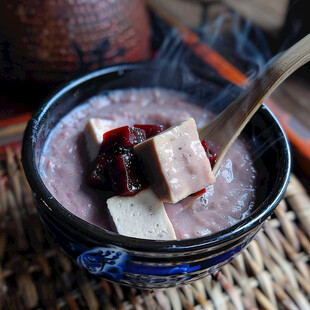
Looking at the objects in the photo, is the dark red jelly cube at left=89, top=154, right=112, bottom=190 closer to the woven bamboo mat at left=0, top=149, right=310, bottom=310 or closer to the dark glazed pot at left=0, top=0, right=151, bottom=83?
the woven bamboo mat at left=0, top=149, right=310, bottom=310

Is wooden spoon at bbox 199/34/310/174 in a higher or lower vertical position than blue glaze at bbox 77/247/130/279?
higher

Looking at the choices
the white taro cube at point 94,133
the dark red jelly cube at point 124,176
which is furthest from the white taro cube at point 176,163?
the white taro cube at point 94,133

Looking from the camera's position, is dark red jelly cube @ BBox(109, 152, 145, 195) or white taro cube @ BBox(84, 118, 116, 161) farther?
white taro cube @ BBox(84, 118, 116, 161)

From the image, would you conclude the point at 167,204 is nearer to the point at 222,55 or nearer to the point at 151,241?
the point at 151,241

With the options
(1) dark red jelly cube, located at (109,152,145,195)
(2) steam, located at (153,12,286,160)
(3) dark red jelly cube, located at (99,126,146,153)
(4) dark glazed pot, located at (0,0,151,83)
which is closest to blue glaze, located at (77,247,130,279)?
(1) dark red jelly cube, located at (109,152,145,195)

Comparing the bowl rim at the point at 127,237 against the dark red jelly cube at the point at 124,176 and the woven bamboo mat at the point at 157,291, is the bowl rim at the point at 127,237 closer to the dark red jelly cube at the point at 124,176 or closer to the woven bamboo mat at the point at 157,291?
the dark red jelly cube at the point at 124,176

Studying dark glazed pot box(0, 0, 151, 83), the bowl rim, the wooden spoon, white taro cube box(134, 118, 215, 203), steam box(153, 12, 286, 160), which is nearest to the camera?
the bowl rim

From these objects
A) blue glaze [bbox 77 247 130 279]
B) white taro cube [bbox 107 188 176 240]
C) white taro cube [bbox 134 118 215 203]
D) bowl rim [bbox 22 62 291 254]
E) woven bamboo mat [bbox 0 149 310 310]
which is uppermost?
white taro cube [bbox 134 118 215 203]

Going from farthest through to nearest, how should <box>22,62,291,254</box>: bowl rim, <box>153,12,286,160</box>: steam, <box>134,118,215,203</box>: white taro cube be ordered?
<box>153,12,286,160</box>: steam
<box>134,118,215,203</box>: white taro cube
<box>22,62,291,254</box>: bowl rim

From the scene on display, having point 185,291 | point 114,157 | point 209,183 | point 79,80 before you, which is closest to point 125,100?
point 79,80
